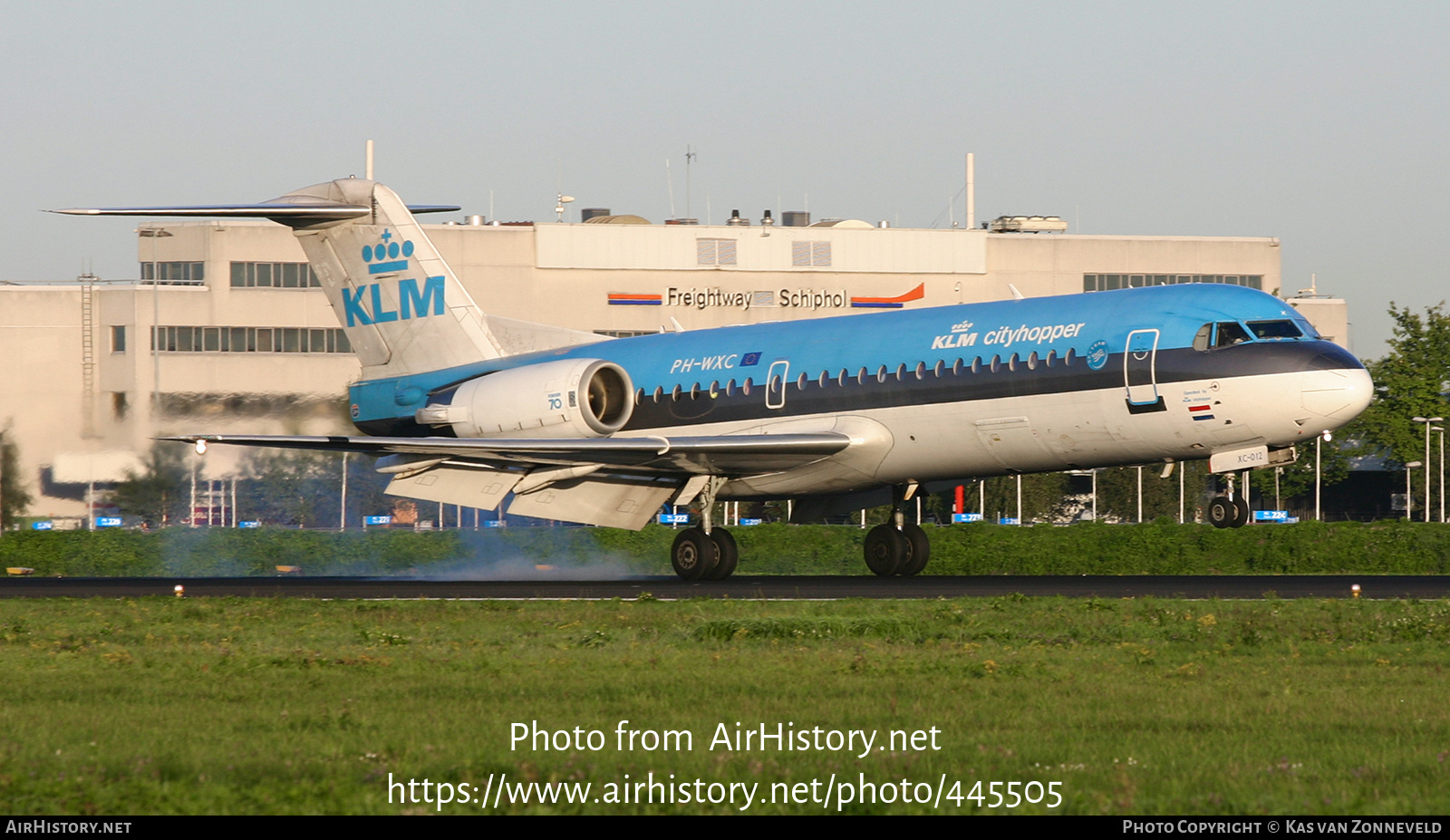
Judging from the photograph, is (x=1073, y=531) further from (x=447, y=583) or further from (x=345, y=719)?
(x=345, y=719)

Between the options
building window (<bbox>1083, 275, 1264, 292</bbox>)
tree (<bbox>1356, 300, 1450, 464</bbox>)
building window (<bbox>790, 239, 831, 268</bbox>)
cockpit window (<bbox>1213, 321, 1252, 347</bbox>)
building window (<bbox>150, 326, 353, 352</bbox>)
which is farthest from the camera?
building window (<bbox>1083, 275, 1264, 292</bbox>)

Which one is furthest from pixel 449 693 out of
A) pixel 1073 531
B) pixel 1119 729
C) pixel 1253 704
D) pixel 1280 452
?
pixel 1073 531

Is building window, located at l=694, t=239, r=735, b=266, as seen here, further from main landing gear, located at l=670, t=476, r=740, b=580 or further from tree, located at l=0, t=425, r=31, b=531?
main landing gear, located at l=670, t=476, r=740, b=580

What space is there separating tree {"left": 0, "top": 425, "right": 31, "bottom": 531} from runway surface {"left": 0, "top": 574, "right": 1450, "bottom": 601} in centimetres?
1412

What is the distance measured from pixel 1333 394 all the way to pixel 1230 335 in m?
1.83

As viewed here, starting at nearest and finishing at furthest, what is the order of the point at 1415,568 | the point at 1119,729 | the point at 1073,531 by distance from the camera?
1. the point at 1119,729
2. the point at 1415,568
3. the point at 1073,531

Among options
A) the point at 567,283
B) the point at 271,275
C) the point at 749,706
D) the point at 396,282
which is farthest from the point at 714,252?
the point at 749,706

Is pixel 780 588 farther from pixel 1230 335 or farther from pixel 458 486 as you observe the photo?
pixel 1230 335

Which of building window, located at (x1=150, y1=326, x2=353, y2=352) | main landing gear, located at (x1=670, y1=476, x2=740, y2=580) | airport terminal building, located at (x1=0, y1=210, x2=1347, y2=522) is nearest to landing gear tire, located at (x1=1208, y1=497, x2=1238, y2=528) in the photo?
main landing gear, located at (x1=670, y1=476, x2=740, y2=580)

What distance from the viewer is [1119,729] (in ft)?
34.0

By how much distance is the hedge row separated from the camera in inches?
1417

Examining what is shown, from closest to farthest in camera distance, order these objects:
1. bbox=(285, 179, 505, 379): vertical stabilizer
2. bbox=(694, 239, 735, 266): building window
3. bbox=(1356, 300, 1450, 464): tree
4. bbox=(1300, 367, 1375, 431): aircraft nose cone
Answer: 1. bbox=(1300, 367, 1375, 431): aircraft nose cone
2. bbox=(285, 179, 505, 379): vertical stabilizer
3. bbox=(1356, 300, 1450, 464): tree
4. bbox=(694, 239, 735, 266): building window

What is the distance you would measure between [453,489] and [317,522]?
13.1 metres

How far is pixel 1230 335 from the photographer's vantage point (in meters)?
23.9
